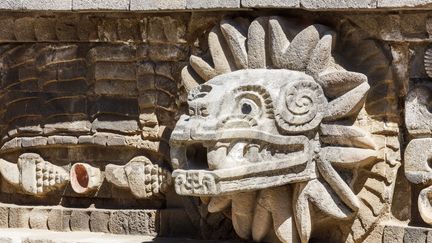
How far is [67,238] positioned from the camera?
6.71 meters

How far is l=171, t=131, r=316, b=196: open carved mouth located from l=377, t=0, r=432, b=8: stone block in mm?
794

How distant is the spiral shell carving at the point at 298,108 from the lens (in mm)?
5859

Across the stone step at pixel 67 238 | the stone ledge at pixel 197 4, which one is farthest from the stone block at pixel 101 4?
the stone step at pixel 67 238

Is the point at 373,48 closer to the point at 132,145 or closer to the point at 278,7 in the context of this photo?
the point at 278,7

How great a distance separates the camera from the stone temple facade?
19.2ft

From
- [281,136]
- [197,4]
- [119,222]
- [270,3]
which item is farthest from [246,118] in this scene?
[119,222]

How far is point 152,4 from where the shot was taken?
6316 mm

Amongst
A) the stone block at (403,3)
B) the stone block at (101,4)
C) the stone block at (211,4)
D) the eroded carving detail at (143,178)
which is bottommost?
the eroded carving detail at (143,178)

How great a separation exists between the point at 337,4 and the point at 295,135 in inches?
27.7

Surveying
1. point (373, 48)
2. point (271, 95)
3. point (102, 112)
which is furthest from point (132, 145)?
point (373, 48)

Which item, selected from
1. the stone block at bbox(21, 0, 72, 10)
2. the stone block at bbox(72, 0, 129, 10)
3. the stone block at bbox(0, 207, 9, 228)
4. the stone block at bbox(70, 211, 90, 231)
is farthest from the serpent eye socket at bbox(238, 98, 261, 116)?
the stone block at bbox(0, 207, 9, 228)

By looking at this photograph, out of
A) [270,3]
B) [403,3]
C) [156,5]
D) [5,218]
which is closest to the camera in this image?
[403,3]

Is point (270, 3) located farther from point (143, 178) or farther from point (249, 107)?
point (143, 178)

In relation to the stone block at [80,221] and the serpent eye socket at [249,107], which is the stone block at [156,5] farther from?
the stone block at [80,221]
